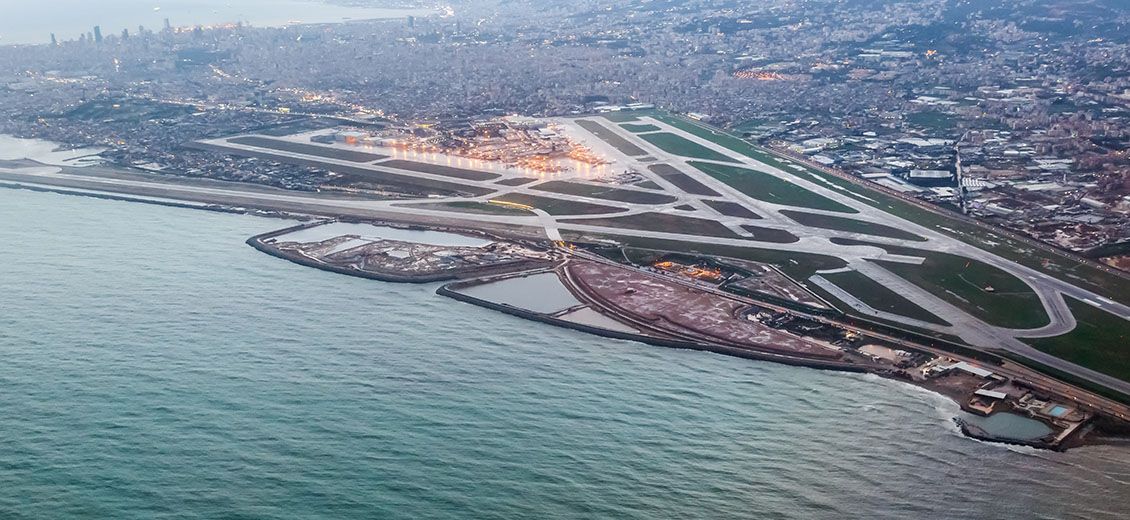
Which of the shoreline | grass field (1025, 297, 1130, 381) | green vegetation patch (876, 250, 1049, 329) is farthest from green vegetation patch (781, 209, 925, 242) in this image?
the shoreline

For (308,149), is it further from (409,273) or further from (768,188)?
(768,188)

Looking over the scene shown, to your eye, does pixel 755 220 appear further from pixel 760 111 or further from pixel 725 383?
pixel 760 111

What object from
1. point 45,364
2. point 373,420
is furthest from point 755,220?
point 45,364

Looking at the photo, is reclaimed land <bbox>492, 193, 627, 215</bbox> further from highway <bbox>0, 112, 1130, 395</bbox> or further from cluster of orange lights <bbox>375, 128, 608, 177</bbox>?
cluster of orange lights <bbox>375, 128, 608, 177</bbox>

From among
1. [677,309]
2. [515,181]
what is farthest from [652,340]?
[515,181]

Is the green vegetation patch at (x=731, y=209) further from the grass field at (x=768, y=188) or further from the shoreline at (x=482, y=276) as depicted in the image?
the shoreline at (x=482, y=276)
